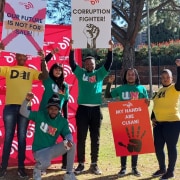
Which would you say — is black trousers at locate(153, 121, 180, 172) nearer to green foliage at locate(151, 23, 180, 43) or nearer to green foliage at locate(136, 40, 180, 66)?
green foliage at locate(136, 40, 180, 66)

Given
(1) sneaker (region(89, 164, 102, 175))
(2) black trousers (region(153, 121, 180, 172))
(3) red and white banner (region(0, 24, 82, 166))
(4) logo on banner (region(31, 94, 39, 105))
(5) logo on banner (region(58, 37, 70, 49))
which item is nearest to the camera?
(2) black trousers (region(153, 121, 180, 172))

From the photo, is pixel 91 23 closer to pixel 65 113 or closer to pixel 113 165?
pixel 65 113

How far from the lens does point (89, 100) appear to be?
22.9 ft

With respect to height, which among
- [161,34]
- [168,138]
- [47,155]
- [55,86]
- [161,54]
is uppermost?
[161,34]

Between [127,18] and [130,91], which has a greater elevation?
[127,18]

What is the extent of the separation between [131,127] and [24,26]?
2.54 metres

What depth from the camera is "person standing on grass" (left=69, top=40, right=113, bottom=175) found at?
23.0ft

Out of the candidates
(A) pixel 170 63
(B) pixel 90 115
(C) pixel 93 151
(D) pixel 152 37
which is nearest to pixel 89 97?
(B) pixel 90 115

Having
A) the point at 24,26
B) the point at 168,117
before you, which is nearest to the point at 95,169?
the point at 168,117

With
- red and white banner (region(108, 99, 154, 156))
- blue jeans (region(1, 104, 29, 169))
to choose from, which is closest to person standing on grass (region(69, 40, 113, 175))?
red and white banner (region(108, 99, 154, 156))

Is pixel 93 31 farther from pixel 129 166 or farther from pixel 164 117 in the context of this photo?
pixel 129 166

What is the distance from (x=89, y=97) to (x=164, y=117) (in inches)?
51.3

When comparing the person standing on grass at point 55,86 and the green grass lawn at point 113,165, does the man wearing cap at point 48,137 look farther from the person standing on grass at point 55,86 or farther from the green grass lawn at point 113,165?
the green grass lawn at point 113,165

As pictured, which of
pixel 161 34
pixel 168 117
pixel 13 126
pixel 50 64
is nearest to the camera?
pixel 168 117
